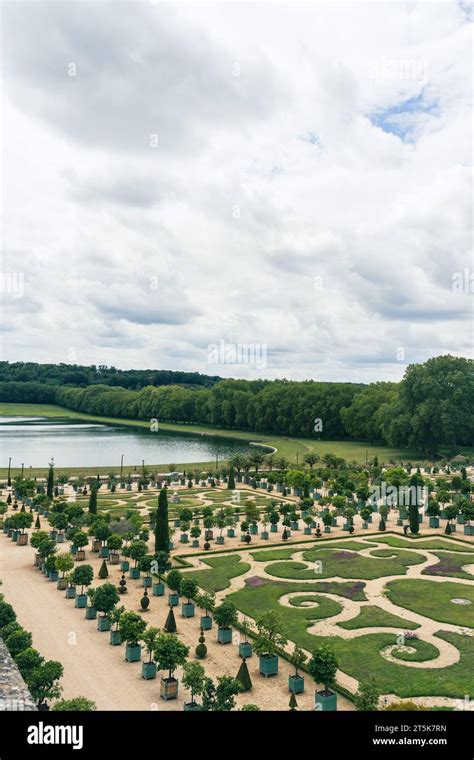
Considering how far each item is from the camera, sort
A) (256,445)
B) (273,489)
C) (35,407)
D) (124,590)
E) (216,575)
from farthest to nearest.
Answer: (35,407), (256,445), (273,489), (216,575), (124,590)

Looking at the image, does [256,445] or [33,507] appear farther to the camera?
[256,445]

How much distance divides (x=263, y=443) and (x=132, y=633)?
95.8 metres

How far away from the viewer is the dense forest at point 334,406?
8719 cm

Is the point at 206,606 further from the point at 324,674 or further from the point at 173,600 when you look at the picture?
the point at 324,674

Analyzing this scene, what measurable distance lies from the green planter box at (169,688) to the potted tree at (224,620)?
441 centimetres

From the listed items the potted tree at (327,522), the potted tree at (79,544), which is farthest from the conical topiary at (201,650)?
the potted tree at (327,522)

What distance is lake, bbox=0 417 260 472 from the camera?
8762cm

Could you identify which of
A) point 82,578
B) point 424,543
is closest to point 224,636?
point 82,578

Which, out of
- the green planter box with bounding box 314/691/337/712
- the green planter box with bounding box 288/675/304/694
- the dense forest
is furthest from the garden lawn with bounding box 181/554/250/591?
the dense forest

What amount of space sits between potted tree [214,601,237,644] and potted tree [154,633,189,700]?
4033 mm
